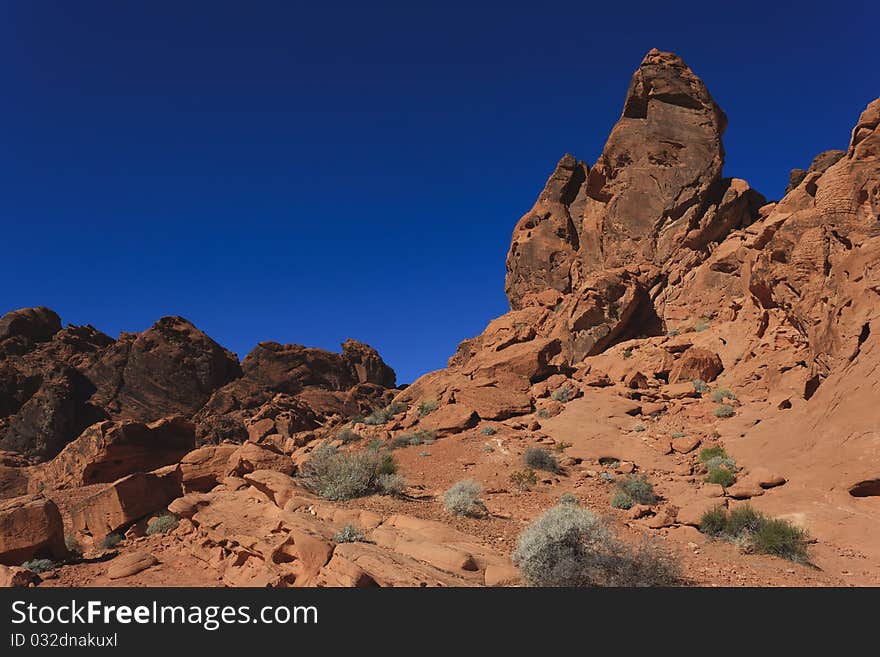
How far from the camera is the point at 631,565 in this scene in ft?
20.6

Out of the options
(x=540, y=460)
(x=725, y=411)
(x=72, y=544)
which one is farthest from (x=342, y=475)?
Result: (x=725, y=411)

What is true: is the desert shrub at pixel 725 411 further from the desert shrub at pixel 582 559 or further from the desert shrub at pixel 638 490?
the desert shrub at pixel 582 559

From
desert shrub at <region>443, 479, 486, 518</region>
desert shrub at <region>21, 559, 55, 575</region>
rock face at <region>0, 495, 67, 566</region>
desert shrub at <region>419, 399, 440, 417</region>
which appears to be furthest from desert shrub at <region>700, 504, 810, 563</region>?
desert shrub at <region>419, 399, 440, 417</region>

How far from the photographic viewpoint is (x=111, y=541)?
1043cm

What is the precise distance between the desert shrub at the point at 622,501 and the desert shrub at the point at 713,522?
2.23 meters

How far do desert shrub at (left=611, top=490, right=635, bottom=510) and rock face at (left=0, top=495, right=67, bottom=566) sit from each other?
37.8 ft

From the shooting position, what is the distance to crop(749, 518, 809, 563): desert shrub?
8.20m

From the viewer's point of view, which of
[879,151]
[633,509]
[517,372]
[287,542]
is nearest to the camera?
[287,542]

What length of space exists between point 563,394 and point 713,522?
10.9 m

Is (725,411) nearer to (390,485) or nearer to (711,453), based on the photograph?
(711,453)

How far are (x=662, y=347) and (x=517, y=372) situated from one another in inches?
267
